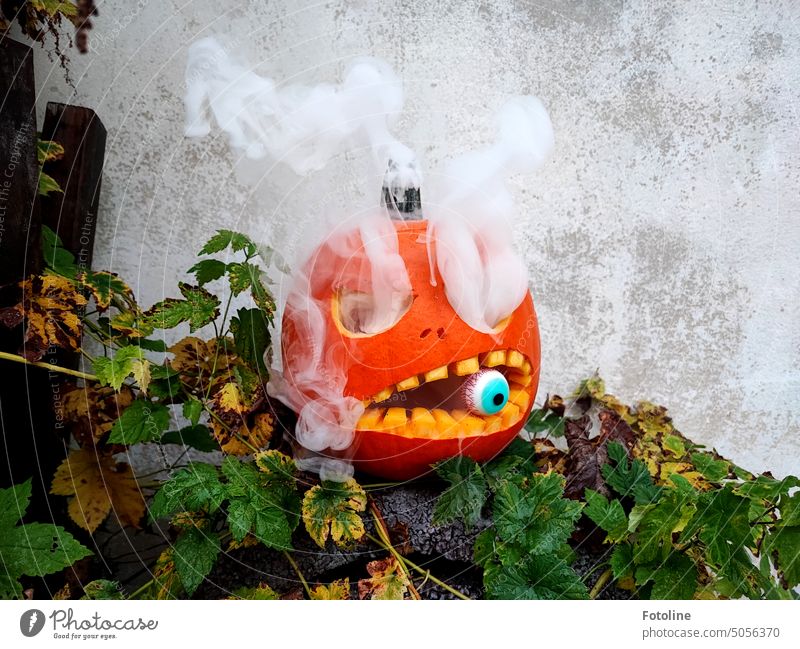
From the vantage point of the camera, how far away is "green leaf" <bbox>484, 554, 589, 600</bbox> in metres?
0.68

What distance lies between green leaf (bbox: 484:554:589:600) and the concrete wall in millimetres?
650

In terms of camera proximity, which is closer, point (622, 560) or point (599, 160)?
point (622, 560)

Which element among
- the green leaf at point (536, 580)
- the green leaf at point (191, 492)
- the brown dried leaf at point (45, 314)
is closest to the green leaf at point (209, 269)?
the brown dried leaf at point (45, 314)

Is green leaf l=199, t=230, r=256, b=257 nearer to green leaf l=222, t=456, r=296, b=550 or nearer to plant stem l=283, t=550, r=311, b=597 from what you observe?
green leaf l=222, t=456, r=296, b=550

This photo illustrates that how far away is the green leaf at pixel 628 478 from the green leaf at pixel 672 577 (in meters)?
0.09

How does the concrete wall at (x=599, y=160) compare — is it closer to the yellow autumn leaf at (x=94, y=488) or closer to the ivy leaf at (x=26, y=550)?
the yellow autumn leaf at (x=94, y=488)

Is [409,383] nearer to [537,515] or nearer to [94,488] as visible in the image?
[537,515]

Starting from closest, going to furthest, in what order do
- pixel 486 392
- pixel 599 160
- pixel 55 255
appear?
pixel 486 392, pixel 55 255, pixel 599 160

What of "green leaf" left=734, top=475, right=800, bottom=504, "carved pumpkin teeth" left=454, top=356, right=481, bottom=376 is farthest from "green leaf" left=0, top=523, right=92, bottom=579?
"green leaf" left=734, top=475, right=800, bottom=504

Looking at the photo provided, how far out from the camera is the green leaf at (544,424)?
107 centimetres

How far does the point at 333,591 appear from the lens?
726mm

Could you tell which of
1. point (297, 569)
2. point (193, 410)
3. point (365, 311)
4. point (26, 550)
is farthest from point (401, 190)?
point (26, 550)

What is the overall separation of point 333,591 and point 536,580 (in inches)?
8.7
